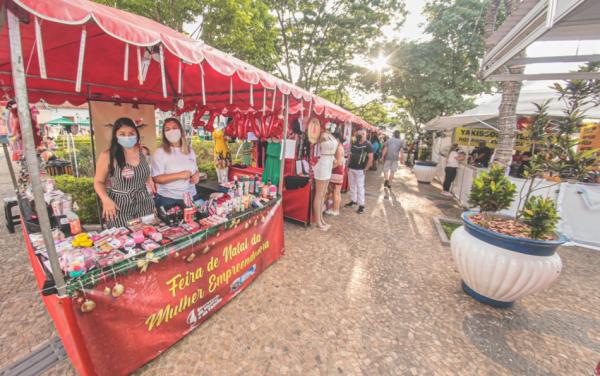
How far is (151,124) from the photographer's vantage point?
5.68 meters

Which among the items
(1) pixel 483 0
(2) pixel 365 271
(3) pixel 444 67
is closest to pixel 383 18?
(3) pixel 444 67

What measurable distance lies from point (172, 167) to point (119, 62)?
194 centimetres

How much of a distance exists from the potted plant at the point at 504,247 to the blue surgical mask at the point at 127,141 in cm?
389

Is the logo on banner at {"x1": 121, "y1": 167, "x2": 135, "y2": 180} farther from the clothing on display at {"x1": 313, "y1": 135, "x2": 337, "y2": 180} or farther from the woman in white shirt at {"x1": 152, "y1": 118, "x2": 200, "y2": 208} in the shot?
the clothing on display at {"x1": 313, "y1": 135, "x2": 337, "y2": 180}

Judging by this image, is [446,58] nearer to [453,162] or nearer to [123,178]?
[453,162]

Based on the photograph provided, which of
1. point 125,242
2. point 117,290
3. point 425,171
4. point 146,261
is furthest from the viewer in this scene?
point 425,171

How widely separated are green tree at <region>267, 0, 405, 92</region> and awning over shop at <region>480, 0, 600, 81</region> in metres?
10.6

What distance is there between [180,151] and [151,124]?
3.61 meters

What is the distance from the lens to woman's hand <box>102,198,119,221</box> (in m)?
2.40

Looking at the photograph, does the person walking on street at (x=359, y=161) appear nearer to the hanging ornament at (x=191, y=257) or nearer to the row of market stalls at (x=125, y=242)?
the row of market stalls at (x=125, y=242)

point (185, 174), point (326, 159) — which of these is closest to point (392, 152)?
point (326, 159)

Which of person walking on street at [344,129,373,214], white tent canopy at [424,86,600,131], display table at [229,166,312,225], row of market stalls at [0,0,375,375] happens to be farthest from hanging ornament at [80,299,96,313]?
white tent canopy at [424,86,600,131]

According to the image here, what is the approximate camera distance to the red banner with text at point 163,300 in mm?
1640

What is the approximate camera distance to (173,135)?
109 inches
